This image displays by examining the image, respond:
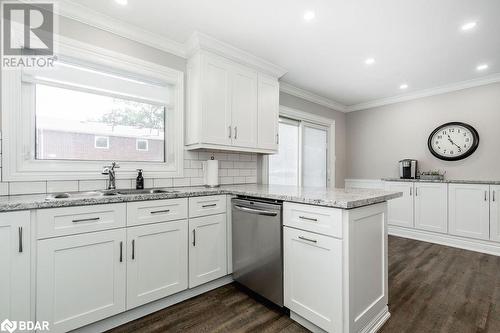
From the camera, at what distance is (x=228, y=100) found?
2.58 meters

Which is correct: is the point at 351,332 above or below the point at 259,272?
below

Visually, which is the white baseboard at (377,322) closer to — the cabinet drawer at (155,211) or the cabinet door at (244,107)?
the cabinet drawer at (155,211)

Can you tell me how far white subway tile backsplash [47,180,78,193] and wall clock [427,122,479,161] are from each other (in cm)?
486

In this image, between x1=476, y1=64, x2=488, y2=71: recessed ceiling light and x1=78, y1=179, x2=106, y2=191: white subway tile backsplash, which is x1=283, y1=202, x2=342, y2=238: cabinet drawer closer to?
x1=78, y1=179, x2=106, y2=191: white subway tile backsplash

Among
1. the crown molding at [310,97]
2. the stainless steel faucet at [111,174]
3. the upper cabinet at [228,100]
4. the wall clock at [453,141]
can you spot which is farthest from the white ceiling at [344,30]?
the stainless steel faucet at [111,174]

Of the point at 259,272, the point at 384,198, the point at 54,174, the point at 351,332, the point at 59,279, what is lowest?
the point at 351,332

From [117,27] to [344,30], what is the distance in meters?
2.13

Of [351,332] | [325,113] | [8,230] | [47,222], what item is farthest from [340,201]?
[325,113]

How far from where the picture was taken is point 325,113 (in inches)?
176

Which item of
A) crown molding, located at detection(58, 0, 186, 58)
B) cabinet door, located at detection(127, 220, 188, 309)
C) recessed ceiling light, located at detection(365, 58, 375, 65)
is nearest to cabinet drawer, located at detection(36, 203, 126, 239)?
cabinet door, located at detection(127, 220, 188, 309)

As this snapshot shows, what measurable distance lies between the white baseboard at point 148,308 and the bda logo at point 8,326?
0.35 metres

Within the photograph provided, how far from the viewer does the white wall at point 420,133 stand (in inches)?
133

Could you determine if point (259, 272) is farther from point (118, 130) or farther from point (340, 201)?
point (118, 130)

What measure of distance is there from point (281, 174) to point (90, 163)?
2.56 m
